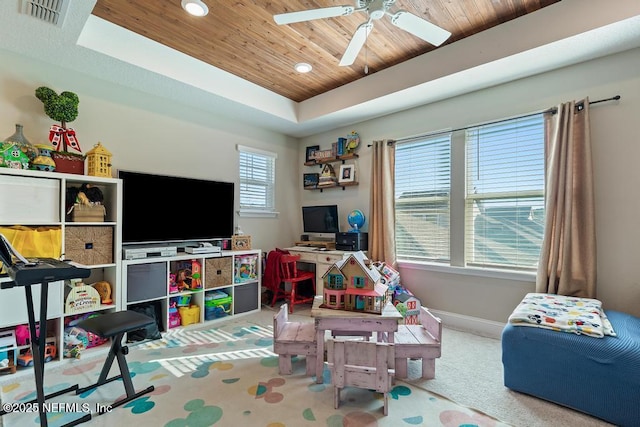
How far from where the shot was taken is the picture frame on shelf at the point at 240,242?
3.73 m

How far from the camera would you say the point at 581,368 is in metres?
1.78

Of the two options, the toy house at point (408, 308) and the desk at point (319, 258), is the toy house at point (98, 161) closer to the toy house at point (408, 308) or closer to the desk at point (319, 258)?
the desk at point (319, 258)

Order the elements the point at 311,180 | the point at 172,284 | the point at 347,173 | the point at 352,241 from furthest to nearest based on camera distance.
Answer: the point at 311,180 < the point at 347,173 < the point at 352,241 < the point at 172,284

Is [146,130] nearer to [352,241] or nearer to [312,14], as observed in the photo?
[312,14]

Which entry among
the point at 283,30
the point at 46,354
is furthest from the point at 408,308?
the point at 46,354

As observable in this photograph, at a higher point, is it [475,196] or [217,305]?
[475,196]

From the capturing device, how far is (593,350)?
5.75ft

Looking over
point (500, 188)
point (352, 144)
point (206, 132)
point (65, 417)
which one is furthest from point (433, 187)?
point (65, 417)

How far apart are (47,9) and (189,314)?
108 inches

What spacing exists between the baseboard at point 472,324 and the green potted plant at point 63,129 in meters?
3.82

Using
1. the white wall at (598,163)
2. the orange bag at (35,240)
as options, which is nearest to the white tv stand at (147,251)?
the orange bag at (35,240)

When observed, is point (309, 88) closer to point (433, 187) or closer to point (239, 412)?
point (433, 187)

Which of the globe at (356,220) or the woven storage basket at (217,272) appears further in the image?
the globe at (356,220)

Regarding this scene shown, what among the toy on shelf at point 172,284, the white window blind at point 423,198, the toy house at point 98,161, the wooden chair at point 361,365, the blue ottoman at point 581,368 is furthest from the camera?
the white window blind at point 423,198
